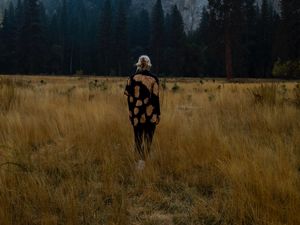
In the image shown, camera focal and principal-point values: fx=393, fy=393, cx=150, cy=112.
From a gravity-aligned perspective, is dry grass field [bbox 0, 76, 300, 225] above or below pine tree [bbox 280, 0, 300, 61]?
A: below

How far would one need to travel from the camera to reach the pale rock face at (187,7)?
126m

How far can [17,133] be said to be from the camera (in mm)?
6703

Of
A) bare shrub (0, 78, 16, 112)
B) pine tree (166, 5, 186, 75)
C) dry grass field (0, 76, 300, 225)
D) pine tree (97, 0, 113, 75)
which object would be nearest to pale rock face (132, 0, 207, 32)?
pine tree (166, 5, 186, 75)

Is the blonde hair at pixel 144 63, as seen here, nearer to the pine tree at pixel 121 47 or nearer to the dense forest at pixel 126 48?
the dense forest at pixel 126 48

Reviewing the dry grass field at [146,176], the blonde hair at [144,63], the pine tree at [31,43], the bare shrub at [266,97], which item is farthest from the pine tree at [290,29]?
the pine tree at [31,43]

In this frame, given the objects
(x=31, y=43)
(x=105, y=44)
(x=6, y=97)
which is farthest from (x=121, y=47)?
(x=6, y=97)

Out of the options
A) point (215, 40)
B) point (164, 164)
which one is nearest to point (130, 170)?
point (164, 164)

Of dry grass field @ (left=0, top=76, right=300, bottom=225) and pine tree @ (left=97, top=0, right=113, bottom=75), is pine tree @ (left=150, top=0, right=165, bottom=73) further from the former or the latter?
dry grass field @ (left=0, top=76, right=300, bottom=225)

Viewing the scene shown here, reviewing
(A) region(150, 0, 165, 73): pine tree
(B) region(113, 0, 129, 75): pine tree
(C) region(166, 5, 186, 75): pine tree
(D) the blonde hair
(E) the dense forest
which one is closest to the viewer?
(D) the blonde hair

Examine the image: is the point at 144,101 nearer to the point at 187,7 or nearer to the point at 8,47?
the point at 8,47

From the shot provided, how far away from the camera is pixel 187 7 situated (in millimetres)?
129125

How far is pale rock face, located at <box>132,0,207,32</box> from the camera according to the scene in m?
126

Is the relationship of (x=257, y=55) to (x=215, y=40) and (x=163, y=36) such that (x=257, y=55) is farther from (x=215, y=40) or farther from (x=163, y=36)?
(x=215, y=40)

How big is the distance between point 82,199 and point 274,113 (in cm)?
543
